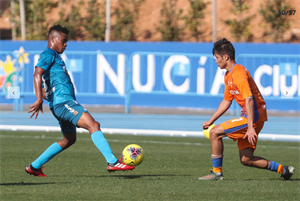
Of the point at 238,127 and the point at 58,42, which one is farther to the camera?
the point at 58,42

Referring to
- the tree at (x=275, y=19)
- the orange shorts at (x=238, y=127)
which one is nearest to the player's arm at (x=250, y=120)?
the orange shorts at (x=238, y=127)

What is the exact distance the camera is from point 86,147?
1009 centimetres

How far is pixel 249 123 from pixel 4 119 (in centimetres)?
1160

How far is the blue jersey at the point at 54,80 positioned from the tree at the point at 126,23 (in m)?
30.4

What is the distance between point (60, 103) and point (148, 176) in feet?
5.20

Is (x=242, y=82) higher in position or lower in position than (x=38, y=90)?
higher

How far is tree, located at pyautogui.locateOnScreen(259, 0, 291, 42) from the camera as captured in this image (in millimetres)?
32156

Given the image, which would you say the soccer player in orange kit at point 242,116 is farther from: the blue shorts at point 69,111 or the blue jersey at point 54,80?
the blue jersey at point 54,80

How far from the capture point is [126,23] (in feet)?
127

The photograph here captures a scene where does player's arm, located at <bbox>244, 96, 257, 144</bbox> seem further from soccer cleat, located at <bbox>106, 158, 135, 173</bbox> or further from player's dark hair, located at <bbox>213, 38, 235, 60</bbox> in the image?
soccer cleat, located at <bbox>106, 158, 135, 173</bbox>

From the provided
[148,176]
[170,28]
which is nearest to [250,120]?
[148,176]

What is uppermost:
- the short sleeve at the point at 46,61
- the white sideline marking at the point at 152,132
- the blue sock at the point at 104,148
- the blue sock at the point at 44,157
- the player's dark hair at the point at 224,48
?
the player's dark hair at the point at 224,48

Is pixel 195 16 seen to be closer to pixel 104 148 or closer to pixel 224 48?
pixel 224 48

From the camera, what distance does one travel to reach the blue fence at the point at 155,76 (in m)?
17.7
